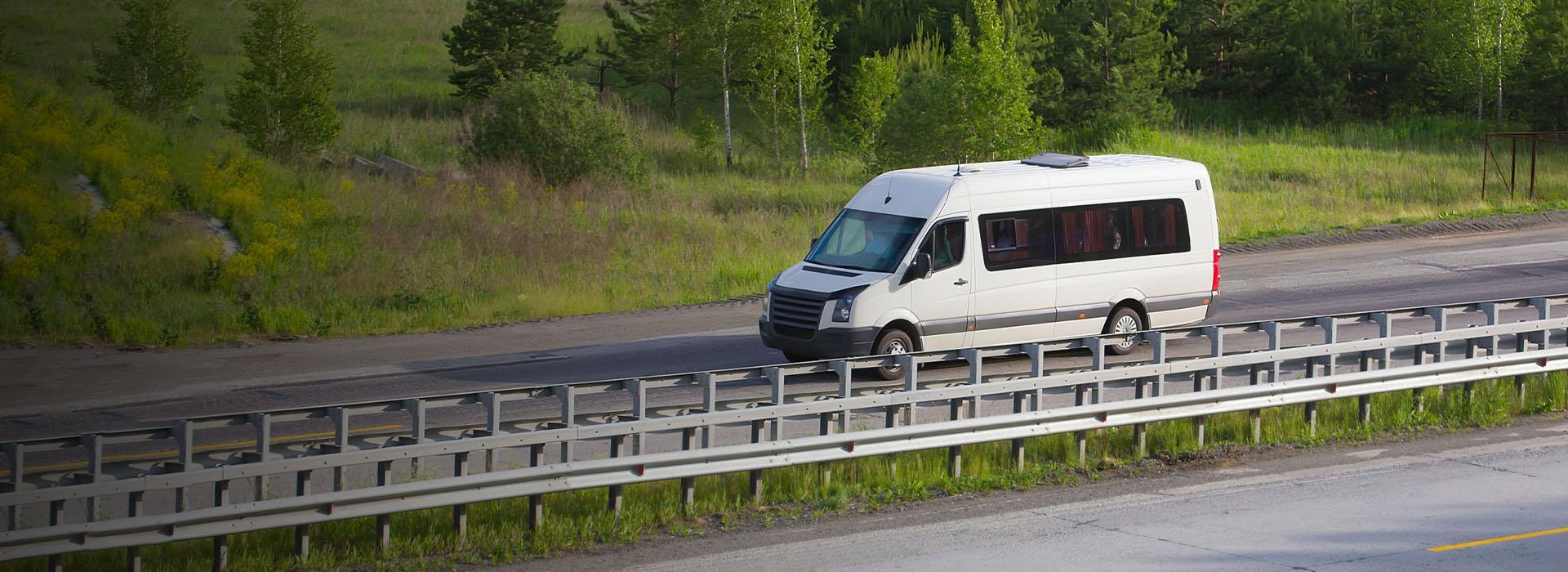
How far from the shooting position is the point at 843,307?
15.2 m

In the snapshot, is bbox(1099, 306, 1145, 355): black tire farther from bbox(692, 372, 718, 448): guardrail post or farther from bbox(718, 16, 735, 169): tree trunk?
bbox(718, 16, 735, 169): tree trunk

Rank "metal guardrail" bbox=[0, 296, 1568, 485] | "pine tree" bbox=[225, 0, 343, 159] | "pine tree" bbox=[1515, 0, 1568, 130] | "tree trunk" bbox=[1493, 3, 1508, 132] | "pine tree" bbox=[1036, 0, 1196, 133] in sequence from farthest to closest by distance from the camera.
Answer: "pine tree" bbox=[1515, 0, 1568, 130]
"pine tree" bbox=[1036, 0, 1196, 133]
"tree trunk" bbox=[1493, 3, 1508, 132]
"pine tree" bbox=[225, 0, 343, 159]
"metal guardrail" bbox=[0, 296, 1568, 485]

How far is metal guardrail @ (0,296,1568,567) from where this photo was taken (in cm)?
816

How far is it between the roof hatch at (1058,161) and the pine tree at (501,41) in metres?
33.1

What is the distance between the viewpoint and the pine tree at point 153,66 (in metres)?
35.7

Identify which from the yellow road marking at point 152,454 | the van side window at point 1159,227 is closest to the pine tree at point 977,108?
the van side window at point 1159,227

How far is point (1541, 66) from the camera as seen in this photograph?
48.9m

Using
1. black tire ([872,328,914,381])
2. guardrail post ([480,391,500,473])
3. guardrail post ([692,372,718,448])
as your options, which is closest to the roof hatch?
black tire ([872,328,914,381])

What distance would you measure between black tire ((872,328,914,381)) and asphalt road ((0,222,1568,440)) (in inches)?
82.3

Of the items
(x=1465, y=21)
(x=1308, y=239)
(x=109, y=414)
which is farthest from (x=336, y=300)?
(x=1465, y=21)

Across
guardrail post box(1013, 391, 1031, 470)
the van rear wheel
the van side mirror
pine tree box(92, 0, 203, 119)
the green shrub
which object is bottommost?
guardrail post box(1013, 391, 1031, 470)

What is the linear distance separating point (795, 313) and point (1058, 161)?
4004 millimetres

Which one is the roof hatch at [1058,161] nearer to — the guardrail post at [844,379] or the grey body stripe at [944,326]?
the grey body stripe at [944,326]

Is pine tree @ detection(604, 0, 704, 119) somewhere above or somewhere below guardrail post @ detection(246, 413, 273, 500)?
above
